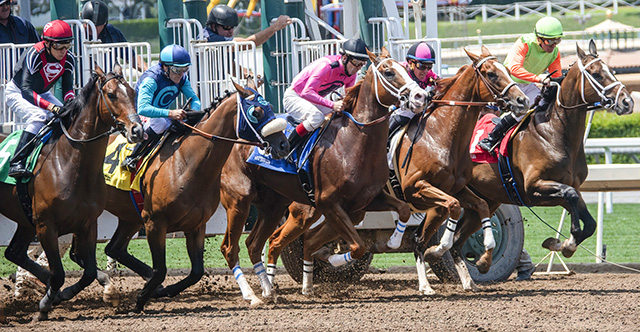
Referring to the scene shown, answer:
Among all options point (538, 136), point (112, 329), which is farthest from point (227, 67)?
point (112, 329)

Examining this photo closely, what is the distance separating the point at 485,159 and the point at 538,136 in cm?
55

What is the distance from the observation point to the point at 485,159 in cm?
869

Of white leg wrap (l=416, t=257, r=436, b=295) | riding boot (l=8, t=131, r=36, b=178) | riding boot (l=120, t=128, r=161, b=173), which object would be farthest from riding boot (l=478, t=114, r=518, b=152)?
riding boot (l=8, t=131, r=36, b=178)

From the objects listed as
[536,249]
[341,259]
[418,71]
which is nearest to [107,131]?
[341,259]

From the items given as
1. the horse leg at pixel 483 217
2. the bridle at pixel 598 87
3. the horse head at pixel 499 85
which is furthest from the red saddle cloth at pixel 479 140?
the bridle at pixel 598 87

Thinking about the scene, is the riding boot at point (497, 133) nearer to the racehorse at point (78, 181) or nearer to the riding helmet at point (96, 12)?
the racehorse at point (78, 181)

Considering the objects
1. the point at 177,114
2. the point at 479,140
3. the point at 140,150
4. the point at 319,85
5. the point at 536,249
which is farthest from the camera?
the point at 536,249

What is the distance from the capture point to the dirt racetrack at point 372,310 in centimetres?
650

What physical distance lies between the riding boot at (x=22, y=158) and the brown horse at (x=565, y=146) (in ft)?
12.9

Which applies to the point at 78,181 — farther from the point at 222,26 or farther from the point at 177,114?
the point at 222,26

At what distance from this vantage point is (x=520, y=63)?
8.88m

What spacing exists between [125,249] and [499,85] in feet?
11.3

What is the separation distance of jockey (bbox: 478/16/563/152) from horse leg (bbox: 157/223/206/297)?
9.28ft

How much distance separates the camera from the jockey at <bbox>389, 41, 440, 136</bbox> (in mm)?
8281
